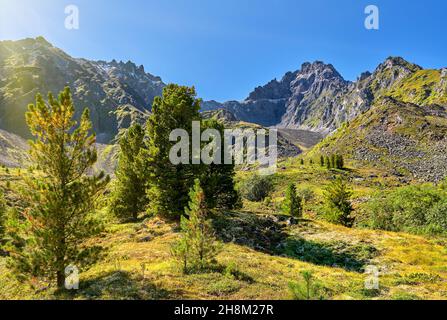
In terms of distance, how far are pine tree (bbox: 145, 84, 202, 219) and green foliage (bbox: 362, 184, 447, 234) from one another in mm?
42173

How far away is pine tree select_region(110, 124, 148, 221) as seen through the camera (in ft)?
135

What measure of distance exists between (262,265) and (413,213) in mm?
49628

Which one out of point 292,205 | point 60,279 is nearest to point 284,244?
point 60,279

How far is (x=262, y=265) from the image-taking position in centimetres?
2483

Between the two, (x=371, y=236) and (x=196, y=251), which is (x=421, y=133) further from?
(x=196, y=251)

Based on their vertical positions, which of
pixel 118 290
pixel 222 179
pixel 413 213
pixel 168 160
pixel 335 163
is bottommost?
pixel 118 290

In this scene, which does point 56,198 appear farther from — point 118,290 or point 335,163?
point 335,163

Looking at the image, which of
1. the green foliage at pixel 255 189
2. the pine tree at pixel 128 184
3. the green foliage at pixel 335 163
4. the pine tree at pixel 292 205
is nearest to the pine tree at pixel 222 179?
the pine tree at pixel 128 184

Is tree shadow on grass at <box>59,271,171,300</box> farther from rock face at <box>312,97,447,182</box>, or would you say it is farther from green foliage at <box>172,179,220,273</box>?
rock face at <box>312,97,447,182</box>

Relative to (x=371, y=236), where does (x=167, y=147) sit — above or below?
above

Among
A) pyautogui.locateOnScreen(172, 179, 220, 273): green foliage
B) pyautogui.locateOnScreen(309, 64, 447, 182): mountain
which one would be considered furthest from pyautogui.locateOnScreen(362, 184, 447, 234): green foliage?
pyautogui.locateOnScreen(309, 64, 447, 182): mountain
